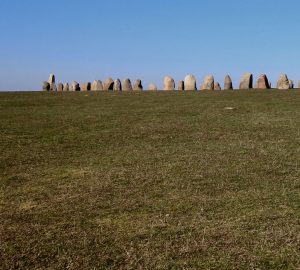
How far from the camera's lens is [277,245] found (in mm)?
5516

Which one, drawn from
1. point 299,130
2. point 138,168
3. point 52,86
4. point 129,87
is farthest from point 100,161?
point 52,86

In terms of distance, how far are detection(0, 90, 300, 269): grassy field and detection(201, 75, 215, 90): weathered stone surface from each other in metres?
20.2

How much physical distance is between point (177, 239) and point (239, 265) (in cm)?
95

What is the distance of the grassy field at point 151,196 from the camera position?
17.6 ft

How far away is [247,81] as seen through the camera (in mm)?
35031

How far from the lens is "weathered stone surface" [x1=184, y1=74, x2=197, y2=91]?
37.5 metres

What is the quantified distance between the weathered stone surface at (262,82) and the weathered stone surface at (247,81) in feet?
2.21

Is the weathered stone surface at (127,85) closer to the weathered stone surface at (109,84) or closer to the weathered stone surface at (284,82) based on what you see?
the weathered stone surface at (109,84)

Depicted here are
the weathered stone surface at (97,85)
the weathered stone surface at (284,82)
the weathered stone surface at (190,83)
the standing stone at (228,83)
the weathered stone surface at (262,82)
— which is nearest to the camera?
the weathered stone surface at (284,82)

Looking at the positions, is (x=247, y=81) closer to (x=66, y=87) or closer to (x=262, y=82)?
(x=262, y=82)

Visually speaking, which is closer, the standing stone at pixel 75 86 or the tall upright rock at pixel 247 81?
the tall upright rock at pixel 247 81

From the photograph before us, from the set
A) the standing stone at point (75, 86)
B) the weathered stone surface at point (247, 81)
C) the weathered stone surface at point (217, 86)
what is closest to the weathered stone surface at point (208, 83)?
the weathered stone surface at point (217, 86)

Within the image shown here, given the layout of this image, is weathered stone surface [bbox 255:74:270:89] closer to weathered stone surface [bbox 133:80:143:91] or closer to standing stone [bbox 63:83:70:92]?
weathered stone surface [bbox 133:80:143:91]

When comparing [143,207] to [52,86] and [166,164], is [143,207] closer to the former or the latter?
[166,164]
